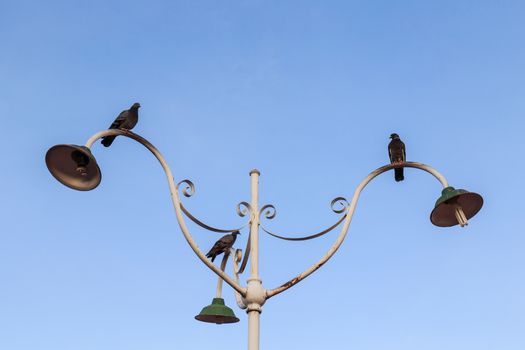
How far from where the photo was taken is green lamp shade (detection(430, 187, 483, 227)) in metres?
6.58

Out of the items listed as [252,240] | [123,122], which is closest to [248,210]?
[252,240]

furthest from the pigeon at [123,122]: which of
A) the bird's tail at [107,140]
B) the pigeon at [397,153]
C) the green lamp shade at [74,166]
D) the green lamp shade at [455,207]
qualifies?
the green lamp shade at [455,207]

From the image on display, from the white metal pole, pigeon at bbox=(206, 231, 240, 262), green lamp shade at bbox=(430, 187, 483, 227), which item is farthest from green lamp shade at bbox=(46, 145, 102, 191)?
green lamp shade at bbox=(430, 187, 483, 227)

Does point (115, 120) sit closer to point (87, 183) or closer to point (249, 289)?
point (87, 183)

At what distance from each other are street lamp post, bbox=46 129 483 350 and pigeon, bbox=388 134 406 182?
0.12 m

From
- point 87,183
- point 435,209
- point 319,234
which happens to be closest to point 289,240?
point 319,234

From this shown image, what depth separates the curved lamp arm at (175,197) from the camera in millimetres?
5867

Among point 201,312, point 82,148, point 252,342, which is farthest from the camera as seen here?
point 201,312

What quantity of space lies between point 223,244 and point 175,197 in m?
0.68

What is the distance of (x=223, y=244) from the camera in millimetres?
6418

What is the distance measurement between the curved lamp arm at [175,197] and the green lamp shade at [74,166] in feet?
0.45

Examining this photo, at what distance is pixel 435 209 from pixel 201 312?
2.65 m

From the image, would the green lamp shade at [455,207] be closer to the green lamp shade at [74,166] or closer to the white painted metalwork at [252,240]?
the white painted metalwork at [252,240]

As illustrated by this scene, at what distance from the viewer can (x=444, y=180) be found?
6.73 metres
